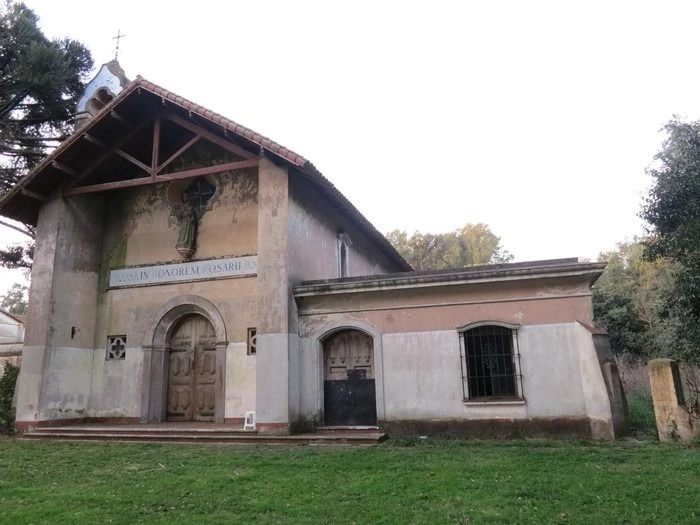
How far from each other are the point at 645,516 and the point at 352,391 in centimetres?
736

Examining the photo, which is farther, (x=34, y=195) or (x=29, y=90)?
(x=29, y=90)

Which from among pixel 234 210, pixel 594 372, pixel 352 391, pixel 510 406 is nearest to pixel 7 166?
pixel 234 210

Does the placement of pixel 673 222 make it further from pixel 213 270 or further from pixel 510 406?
pixel 213 270

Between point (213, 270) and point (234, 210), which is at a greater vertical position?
point (234, 210)

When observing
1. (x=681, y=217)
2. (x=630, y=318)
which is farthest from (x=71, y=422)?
(x=630, y=318)

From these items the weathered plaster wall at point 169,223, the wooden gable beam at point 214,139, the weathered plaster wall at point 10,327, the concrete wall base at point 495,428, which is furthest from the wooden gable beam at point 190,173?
the weathered plaster wall at point 10,327

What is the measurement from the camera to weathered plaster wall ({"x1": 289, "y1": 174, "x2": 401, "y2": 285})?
1280 cm

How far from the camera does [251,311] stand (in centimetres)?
1320

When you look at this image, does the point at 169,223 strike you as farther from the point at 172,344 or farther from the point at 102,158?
the point at 172,344

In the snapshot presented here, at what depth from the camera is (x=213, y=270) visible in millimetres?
13734

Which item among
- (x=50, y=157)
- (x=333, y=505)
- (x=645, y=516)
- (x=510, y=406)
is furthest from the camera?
(x=50, y=157)

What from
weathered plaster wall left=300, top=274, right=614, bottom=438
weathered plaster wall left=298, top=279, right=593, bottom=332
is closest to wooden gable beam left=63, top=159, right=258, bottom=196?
weathered plaster wall left=298, top=279, right=593, bottom=332

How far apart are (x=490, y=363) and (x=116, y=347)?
9472mm

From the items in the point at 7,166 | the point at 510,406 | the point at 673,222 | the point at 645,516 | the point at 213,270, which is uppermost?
the point at 7,166
